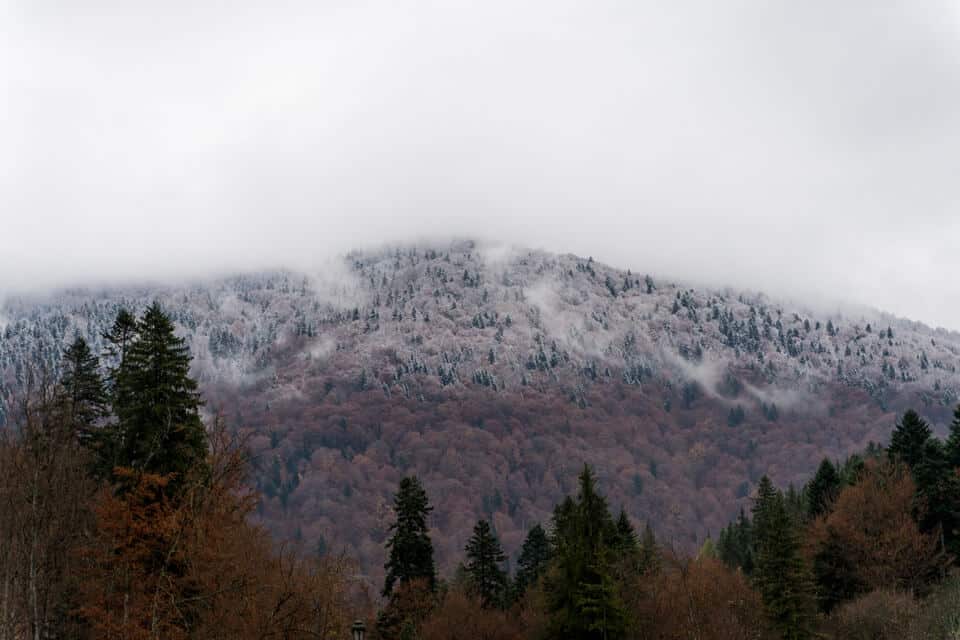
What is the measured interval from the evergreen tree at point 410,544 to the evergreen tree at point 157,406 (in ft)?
92.5

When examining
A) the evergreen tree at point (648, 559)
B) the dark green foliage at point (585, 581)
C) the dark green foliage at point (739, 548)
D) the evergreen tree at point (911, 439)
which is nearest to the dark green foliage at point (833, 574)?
the evergreen tree at point (911, 439)

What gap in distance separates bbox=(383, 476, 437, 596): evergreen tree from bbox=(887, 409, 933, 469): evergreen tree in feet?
130

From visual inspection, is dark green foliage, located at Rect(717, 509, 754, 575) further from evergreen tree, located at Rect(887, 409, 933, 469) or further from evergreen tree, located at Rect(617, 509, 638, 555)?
evergreen tree, located at Rect(887, 409, 933, 469)

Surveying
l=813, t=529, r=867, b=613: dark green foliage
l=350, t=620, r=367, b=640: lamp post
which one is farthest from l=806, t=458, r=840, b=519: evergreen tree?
l=350, t=620, r=367, b=640: lamp post

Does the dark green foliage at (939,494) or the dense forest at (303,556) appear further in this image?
the dark green foliage at (939,494)

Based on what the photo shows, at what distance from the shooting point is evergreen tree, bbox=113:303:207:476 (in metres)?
45.6

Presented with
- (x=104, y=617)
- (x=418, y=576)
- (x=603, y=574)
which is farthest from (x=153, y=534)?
(x=418, y=576)

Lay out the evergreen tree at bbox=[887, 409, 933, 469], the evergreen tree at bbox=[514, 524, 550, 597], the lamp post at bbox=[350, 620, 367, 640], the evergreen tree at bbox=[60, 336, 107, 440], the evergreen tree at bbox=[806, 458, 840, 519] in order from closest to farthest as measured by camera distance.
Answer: the lamp post at bbox=[350, 620, 367, 640] → the evergreen tree at bbox=[60, 336, 107, 440] → the evergreen tree at bbox=[887, 409, 933, 469] → the evergreen tree at bbox=[514, 524, 550, 597] → the evergreen tree at bbox=[806, 458, 840, 519]

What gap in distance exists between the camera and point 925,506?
6794cm

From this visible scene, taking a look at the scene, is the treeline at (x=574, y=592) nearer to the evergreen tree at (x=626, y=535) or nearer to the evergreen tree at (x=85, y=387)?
the evergreen tree at (x=626, y=535)

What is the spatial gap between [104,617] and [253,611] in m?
7.43

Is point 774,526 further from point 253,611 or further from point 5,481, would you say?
point 5,481

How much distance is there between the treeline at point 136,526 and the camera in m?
27.9

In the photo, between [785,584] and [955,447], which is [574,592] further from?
[955,447]
